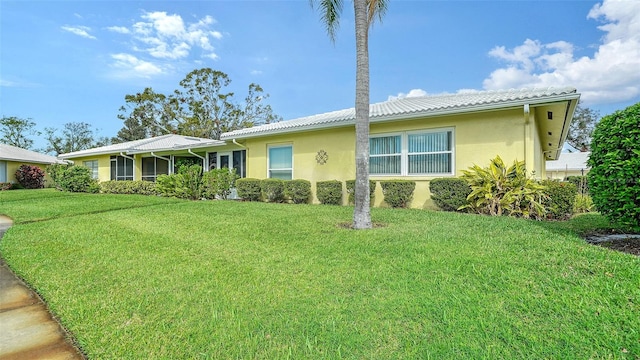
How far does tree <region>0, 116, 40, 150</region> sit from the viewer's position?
40.7 m

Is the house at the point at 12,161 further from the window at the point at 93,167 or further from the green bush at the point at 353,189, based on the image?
the green bush at the point at 353,189

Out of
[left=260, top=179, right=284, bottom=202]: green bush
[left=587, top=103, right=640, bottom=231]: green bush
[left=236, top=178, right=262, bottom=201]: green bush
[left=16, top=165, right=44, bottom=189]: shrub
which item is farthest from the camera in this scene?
[left=16, top=165, right=44, bottom=189]: shrub

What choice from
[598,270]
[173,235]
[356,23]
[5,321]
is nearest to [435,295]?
[598,270]

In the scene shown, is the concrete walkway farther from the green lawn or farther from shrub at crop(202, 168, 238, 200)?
shrub at crop(202, 168, 238, 200)

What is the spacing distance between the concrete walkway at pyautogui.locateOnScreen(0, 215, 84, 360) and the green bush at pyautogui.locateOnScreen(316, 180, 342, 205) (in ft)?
27.9

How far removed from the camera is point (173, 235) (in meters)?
6.55

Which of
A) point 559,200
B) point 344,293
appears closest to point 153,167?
point 344,293

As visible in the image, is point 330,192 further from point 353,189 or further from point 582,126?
point 582,126

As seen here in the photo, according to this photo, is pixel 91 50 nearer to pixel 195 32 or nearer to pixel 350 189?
pixel 195 32

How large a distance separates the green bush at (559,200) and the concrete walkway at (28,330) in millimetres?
9935

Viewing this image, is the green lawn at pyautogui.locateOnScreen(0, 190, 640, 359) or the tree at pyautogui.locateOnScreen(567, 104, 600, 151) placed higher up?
the tree at pyautogui.locateOnScreen(567, 104, 600, 151)

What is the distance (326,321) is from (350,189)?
8368 mm

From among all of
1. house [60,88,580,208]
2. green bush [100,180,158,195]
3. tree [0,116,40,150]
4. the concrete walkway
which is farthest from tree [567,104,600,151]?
tree [0,116,40,150]

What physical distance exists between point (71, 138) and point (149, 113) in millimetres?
19287
